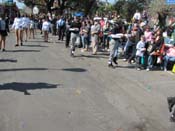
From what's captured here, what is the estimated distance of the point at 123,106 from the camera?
11273 mm

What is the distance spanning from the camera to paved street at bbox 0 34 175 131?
30.8 ft

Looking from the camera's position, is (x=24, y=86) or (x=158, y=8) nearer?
(x=24, y=86)

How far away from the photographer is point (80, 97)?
473 inches

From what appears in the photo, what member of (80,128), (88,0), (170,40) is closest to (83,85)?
(80,128)

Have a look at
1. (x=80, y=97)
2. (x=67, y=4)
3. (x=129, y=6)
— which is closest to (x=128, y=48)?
(x=80, y=97)

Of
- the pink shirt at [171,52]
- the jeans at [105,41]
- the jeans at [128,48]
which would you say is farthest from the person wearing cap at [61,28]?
the pink shirt at [171,52]

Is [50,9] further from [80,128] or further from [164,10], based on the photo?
[80,128]

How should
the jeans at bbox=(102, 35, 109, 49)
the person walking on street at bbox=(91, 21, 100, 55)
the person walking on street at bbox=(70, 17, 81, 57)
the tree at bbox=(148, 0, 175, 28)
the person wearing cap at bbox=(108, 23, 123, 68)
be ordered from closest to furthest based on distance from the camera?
the person wearing cap at bbox=(108, 23, 123, 68) → the person walking on street at bbox=(70, 17, 81, 57) → the person walking on street at bbox=(91, 21, 100, 55) → the jeans at bbox=(102, 35, 109, 49) → the tree at bbox=(148, 0, 175, 28)

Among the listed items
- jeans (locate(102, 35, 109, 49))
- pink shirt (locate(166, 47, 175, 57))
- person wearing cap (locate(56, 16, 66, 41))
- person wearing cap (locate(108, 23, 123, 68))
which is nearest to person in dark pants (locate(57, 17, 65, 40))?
person wearing cap (locate(56, 16, 66, 41))

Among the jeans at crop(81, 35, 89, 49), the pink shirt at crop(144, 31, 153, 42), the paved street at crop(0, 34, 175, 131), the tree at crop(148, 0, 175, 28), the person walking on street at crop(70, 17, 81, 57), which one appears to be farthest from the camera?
the tree at crop(148, 0, 175, 28)

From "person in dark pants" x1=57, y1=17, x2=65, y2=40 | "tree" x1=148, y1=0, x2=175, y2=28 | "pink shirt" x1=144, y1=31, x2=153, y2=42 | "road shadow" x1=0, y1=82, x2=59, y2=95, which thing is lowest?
"person in dark pants" x1=57, y1=17, x2=65, y2=40

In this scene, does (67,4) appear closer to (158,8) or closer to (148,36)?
(158,8)

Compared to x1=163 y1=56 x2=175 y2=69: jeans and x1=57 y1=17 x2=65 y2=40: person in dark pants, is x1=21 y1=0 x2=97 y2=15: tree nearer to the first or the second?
x1=57 y1=17 x2=65 y2=40: person in dark pants

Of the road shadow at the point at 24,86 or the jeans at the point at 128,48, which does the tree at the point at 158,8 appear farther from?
the road shadow at the point at 24,86
